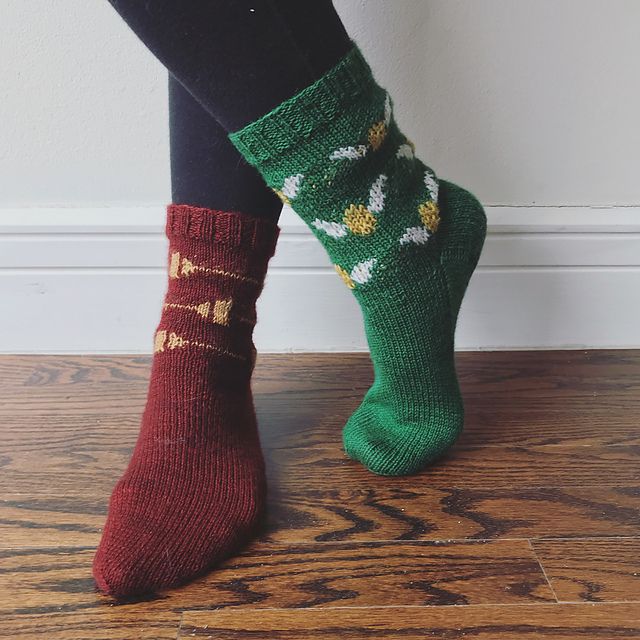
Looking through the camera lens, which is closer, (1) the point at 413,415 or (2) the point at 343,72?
(2) the point at 343,72

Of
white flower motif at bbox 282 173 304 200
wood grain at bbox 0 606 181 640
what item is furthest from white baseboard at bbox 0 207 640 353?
wood grain at bbox 0 606 181 640

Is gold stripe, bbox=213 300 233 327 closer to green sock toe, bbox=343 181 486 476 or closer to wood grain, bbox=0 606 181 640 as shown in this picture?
green sock toe, bbox=343 181 486 476

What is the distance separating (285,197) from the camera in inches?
20.9

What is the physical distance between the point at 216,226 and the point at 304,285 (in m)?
0.29

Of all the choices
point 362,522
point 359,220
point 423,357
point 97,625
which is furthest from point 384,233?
point 97,625

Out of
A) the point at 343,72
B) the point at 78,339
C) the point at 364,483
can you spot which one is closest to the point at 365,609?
the point at 364,483

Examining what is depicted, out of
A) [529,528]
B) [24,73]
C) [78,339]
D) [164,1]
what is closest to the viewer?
[164,1]

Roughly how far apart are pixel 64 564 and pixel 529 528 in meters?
0.38

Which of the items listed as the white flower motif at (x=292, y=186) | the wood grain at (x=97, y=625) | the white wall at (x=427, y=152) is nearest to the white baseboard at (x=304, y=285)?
the white wall at (x=427, y=152)

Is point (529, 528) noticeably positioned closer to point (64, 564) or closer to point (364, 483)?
point (364, 483)

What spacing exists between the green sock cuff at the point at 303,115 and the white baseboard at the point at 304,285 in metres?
0.35

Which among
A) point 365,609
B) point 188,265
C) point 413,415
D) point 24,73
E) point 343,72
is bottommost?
point 365,609

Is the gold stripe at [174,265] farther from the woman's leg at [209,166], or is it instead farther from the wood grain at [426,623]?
the wood grain at [426,623]

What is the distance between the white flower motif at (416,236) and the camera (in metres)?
0.57
